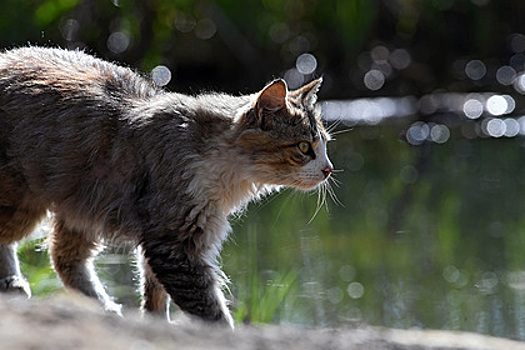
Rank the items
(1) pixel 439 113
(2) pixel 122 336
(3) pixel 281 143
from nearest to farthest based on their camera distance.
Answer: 1. (2) pixel 122 336
2. (3) pixel 281 143
3. (1) pixel 439 113

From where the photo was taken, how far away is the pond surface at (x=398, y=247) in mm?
6172

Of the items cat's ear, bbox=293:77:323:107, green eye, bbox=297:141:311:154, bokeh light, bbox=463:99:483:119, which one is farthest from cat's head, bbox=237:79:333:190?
bokeh light, bbox=463:99:483:119

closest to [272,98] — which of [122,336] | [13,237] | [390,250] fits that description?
[13,237]

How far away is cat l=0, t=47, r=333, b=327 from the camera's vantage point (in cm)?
485

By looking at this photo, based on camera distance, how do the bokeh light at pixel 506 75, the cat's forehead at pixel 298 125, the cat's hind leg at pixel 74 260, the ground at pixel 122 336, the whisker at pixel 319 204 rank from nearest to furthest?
the ground at pixel 122 336
the cat's forehead at pixel 298 125
the cat's hind leg at pixel 74 260
the whisker at pixel 319 204
the bokeh light at pixel 506 75

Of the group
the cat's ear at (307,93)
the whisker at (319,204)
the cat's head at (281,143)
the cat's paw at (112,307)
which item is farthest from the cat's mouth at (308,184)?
the cat's paw at (112,307)

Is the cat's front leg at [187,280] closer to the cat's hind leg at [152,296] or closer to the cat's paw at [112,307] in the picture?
the cat's hind leg at [152,296]

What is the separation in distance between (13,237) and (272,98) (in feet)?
5.10

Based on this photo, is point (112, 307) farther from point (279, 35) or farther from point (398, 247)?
point (279, 35)

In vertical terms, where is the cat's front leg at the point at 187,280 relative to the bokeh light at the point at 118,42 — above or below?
below

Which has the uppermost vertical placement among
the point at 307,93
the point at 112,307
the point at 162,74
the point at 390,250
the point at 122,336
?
the point at 162,74

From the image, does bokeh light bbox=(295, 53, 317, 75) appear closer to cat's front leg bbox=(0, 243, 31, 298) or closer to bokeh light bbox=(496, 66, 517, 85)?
bokeh light bbox=(496, 66, 517, 85)

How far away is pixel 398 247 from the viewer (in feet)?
24.4

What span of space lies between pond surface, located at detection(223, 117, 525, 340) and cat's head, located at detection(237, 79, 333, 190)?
29.7 inches
